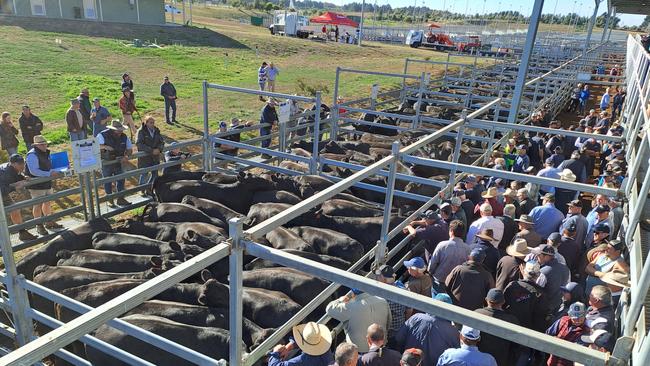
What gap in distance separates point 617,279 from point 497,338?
1.29 meters

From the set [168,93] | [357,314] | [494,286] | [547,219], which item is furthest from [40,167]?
[168,93]

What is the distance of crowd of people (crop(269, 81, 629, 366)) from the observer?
13.1ft

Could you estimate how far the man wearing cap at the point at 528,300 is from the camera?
4953 millimetres

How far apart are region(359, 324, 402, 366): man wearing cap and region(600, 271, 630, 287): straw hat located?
230 cm

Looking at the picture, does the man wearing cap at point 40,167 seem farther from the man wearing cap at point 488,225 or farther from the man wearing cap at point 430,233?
the man wearing cap at point 488,225

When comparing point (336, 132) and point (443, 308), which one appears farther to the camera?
point (336, 132)

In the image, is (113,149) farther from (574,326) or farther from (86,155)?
(574,326)

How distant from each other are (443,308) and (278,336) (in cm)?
191

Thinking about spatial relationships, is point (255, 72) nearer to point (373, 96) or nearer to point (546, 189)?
point (373, 96)

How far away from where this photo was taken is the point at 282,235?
7340 millimetres

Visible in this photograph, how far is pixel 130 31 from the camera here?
3997 cm

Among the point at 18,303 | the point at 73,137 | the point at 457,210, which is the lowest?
the point at 73,137

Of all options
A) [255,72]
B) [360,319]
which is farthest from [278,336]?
[255,72]

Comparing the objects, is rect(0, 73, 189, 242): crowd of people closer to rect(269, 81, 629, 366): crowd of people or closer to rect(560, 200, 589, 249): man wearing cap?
rect(269, 81, 629, 366): crowd of people
